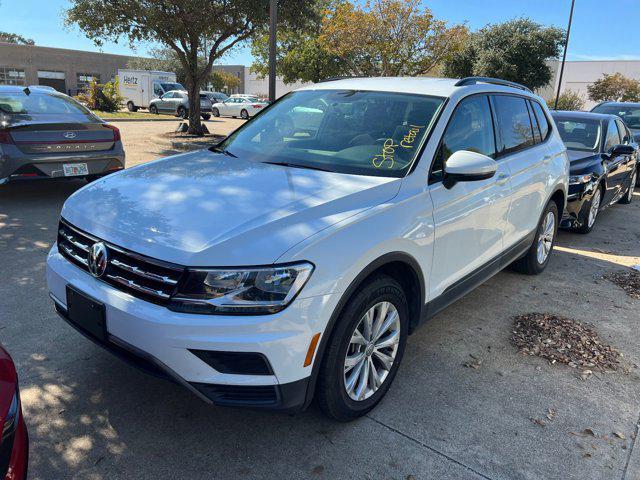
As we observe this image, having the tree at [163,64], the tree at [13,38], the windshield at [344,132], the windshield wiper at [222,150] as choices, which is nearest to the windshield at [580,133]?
the windshield at [344,132]

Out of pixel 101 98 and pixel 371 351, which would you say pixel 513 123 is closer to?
pixel 371 351

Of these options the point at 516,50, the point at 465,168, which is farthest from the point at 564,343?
the point at 516,50

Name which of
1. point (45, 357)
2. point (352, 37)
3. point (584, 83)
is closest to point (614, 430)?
point (45, 357)

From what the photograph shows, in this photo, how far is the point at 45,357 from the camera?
3.26 metres

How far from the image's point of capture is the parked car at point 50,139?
250 inches

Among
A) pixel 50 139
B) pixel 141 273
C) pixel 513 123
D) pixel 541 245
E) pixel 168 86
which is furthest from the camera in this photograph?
pixel 168 86

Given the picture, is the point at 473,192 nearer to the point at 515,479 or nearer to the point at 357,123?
the point at 357,123

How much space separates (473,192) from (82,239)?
243 centimetres

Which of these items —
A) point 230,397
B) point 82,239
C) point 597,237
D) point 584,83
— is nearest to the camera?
point 230,397

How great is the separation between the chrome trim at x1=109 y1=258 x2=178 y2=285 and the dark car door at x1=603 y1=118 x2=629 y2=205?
7.06m

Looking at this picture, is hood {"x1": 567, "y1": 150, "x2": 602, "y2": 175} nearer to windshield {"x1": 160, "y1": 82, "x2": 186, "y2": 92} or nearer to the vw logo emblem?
the vw logo emblem

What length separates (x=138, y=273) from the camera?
233 centimetres

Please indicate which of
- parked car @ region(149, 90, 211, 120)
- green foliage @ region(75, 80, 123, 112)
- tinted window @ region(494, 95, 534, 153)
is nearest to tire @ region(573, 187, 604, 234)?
tinted window @ region(494, 95, 534, 153)

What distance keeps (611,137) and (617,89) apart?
43926mm
